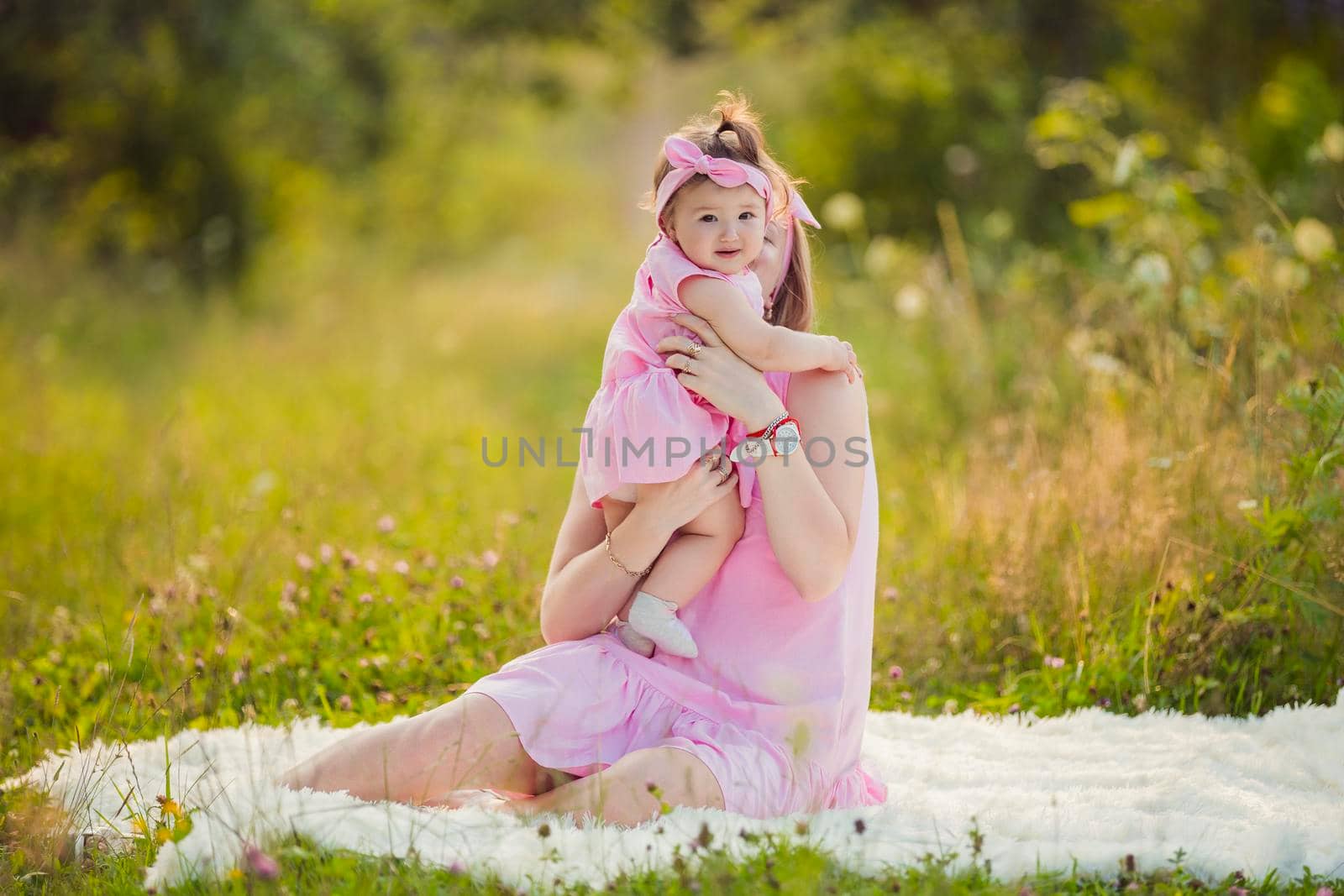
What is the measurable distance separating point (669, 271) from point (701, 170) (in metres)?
0.22

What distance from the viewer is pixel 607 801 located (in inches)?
96.5

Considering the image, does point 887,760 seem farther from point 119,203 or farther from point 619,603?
point 119,203

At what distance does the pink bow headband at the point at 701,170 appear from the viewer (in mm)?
2555

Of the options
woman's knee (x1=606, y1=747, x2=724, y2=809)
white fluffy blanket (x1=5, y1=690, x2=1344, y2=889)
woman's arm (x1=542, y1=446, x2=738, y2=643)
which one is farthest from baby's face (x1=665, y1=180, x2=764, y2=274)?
white fluffy blanket (x1=5, y1=690, x2=1344, y2=889)

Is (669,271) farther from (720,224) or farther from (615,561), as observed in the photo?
(615,561)

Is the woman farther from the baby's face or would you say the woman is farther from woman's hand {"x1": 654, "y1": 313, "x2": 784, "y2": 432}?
the baby's face

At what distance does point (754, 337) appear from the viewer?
8.49ft

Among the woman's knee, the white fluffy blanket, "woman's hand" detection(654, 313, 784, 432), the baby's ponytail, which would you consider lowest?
the white fluffy blanket

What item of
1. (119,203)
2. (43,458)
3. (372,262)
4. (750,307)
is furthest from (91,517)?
(372,262)

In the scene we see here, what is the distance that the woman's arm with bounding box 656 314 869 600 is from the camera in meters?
2.54

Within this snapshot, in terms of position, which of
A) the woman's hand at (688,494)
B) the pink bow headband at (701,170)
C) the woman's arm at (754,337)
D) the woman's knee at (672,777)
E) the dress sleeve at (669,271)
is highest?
the pink bow headband at (701,170)

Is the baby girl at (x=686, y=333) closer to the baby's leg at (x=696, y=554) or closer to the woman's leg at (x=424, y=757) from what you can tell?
the baby's leg at (x=696, y=554)

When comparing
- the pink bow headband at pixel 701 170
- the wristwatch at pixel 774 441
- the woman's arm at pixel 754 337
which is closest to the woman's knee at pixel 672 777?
the wristwatch at pixel 774 441

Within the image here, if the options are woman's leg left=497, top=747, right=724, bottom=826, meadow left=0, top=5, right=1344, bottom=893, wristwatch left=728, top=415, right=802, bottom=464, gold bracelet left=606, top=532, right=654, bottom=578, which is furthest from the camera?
meadow left=0, top=5, right=1344, bottom=893
